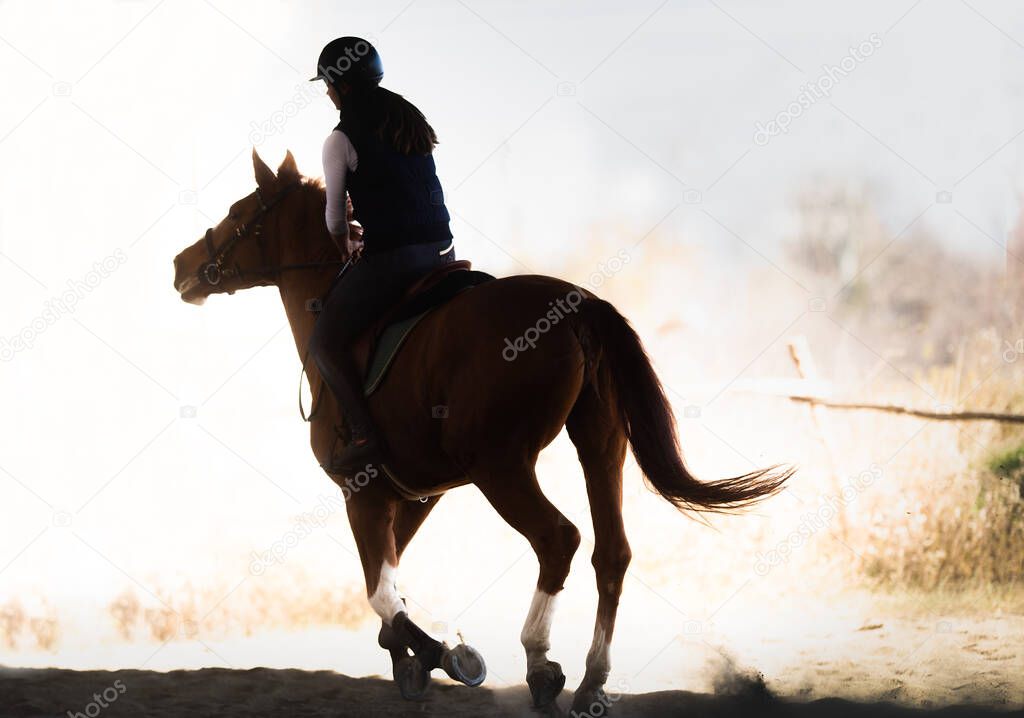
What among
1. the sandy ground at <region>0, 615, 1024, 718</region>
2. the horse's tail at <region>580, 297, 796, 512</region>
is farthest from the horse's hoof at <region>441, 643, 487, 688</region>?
the horse's tail at <region>580, 297, 796, 512</region>

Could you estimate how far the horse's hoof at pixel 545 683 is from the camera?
13.6 feet

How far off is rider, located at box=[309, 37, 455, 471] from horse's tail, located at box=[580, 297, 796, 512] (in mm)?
773

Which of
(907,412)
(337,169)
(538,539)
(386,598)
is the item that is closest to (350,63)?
(337,169)

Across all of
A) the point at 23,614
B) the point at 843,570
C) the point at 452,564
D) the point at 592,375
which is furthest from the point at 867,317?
the point at 23,614

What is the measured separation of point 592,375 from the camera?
4.22 metres

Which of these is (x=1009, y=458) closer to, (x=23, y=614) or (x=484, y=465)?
(x=484, y=465)

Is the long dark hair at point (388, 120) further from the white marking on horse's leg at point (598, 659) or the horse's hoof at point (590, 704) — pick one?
the horse's hoof at point (590, 704)

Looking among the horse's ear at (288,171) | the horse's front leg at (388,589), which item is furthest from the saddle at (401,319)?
the horse's ear at (288,171)

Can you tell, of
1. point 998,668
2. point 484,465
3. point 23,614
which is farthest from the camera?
point 23,614

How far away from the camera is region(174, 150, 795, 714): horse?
4.08 meters

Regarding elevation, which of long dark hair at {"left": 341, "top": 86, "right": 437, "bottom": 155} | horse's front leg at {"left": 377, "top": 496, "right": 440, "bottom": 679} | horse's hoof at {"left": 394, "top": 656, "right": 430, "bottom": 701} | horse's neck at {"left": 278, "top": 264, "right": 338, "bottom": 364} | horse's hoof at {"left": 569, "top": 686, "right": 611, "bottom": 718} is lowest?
horse's hoof at {"left": 569, "top": 686, "right": 611, "bottom": 718}

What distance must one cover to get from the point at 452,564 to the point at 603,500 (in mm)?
2893

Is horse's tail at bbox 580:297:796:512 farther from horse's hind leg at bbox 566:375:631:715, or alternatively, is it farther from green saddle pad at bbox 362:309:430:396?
green saddle pad at bbox 362:309:430:396

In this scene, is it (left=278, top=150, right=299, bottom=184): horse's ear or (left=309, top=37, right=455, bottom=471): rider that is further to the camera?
(left=278, top=150, right=299, bottom=184): horse's ear
